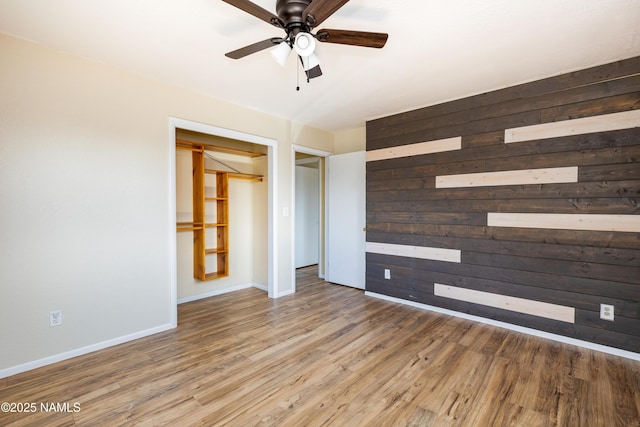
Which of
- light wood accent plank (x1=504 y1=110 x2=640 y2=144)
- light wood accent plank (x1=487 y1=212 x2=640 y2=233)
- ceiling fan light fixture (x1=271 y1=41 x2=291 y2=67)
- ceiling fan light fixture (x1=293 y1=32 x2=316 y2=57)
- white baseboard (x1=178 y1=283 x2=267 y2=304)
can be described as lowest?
white baseboard (x1=178 y1=283 x2=267 y2=304)

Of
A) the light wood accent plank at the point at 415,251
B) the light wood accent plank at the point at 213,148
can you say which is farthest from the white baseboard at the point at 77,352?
the light wood accent plank at the point at 415,251

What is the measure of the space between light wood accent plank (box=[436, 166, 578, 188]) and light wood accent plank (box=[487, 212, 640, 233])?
0.32 metres

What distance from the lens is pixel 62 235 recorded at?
234 centimetres

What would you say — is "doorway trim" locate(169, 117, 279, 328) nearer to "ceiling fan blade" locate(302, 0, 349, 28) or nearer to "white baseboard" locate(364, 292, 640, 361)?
"white baseboard" locate(364, 292, 640, 361)

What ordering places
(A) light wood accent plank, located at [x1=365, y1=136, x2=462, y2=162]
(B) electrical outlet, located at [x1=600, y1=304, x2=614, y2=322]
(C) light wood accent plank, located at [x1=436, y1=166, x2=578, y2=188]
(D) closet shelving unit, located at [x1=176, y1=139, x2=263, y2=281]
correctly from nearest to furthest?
(B) electrical outlet, located at [x1=600, y1=304, x2=614, y2=322], (C) light wood accent plank, located at [x1=436, y1=166, x2=578, y2=188], (A) light wood accent plank, located at [x1=365, y1=136, x2=462, y2=162], (D) closet shelving unit, located at [x1=176, y1=139, x2=263, y2=281]

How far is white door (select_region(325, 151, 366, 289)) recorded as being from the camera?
4336mm

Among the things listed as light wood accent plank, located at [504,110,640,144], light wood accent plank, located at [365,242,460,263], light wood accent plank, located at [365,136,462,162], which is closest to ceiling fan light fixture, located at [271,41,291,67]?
light wood accent plank, located at [365,136,462,162]

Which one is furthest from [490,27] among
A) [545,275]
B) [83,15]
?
[83,15]

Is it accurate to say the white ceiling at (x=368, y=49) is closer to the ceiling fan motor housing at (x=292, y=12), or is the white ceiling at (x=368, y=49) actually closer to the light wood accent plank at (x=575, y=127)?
the ceiling fan motor housing at (x=292, y=12)

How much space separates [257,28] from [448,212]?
2630 millimetres

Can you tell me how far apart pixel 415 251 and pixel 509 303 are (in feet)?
3.52

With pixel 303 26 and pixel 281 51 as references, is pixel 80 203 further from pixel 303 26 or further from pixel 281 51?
pixel 303 26

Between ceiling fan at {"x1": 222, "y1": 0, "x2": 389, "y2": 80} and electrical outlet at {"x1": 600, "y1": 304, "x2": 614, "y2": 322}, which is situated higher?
ceiling fan at {"x1": 222, "y1": 0, "x2": 389, "y2": 80}

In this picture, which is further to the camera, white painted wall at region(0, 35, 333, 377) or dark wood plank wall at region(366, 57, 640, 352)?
dark wood plank wall at region(366, 57, 640, 352)
